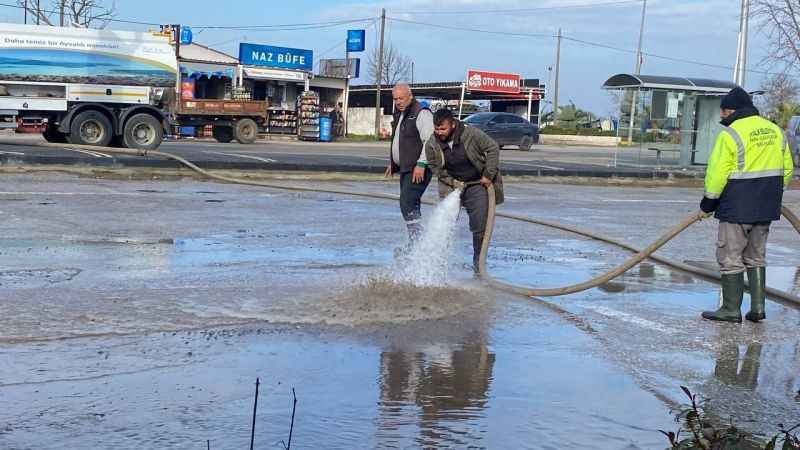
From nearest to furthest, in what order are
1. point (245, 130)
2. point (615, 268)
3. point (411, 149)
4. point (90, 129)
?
point (615, 268) < point (411, 149) < point (90, 129) < point (245, 130)

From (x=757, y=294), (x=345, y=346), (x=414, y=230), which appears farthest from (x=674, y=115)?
(x=345, y=346)

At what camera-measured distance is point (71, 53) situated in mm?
24078

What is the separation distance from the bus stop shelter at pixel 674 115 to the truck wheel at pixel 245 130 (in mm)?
14737

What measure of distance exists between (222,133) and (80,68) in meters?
13.5

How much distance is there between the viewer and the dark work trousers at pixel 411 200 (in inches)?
378

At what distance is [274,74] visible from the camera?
161 feet

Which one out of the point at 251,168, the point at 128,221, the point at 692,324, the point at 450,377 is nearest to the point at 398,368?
the point at 450,377

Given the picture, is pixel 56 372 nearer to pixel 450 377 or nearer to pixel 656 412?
pixel 450 377

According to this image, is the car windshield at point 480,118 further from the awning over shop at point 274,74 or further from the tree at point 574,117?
the tree at point 574,117

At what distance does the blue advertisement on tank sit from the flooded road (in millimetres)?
13296

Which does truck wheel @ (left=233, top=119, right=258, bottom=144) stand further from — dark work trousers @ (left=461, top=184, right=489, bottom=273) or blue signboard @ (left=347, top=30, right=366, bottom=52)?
dark work trousers @ (left=461, top=184, right=489, bottom=273)

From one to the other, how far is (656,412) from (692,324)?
2.54m

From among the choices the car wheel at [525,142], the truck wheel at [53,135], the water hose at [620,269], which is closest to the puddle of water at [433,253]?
the water hose at [620,269]

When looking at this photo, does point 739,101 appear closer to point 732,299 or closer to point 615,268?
point 732,299
